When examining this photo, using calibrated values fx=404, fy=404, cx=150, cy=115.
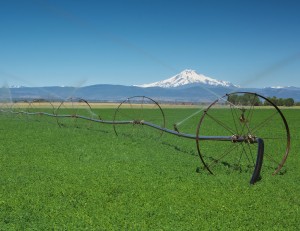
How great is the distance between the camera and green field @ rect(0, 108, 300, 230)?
6.05m

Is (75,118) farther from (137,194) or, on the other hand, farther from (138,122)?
(137,194)

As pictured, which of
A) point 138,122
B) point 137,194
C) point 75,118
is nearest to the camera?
point 137,194

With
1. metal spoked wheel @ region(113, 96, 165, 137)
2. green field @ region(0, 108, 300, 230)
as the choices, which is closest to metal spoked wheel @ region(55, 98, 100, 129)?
metal spoked wheel @ region(113, 96, 165, 137)

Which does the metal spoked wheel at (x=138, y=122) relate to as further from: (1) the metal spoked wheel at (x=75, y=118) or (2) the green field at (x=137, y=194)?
(2) the green field at (x=137, y=194)

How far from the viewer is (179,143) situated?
50.5 feet

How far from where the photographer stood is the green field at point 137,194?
6055 millimetres

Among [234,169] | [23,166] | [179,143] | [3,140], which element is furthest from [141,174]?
[3,140]

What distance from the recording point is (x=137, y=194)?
24.5 ft

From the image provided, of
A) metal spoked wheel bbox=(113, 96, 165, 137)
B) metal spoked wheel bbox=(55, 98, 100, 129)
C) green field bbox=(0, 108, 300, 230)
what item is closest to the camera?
green field bbox=(0, 108, 300, 230)

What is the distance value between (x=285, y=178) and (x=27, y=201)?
18.2 feet

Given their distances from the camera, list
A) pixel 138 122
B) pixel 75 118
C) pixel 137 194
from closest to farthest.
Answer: pixel 137 194 → pixel 138 122 → pixel 75 118

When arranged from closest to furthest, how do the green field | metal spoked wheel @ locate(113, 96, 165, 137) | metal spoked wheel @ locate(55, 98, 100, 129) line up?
the green field → metal spoked wheel @ locate(113, 96, 165, 137) → metal spoked wheel @ locate(55, 98, 100, 129)

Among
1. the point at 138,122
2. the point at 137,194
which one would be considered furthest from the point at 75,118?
the point at 137,194

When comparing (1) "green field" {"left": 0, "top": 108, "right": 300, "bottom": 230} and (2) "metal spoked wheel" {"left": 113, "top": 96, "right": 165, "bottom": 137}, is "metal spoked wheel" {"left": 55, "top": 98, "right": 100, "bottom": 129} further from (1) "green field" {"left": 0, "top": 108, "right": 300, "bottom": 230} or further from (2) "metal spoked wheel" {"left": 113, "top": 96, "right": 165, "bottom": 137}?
(1) "green field" {"left": 0, "top": 108, "right": 300, "bottom": 230}
